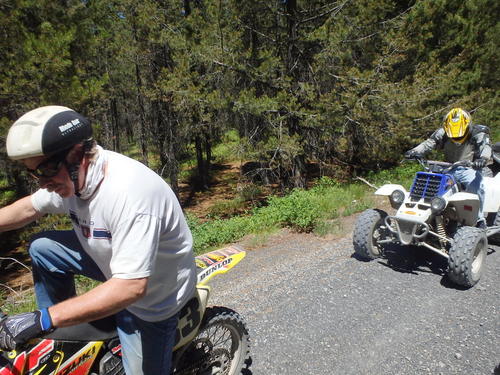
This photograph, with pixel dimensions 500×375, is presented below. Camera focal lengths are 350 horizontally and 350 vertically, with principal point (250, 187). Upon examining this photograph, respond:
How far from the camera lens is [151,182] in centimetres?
170

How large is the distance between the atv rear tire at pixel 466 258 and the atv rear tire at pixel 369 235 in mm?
1014

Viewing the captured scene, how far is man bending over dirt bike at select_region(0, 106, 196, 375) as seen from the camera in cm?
151

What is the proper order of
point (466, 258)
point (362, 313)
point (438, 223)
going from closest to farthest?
1. point (362, 313)
2. point (466, 258)
3. point (438, 223)

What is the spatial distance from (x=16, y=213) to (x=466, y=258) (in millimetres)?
4510

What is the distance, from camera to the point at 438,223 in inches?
187

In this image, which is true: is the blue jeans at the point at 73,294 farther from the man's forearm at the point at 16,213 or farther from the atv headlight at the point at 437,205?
the atv headlight at the point at 437,205

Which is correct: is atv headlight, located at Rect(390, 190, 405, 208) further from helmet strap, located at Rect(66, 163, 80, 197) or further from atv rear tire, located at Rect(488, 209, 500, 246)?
helmet strap, located at Rect(66, 163, 80, 197)

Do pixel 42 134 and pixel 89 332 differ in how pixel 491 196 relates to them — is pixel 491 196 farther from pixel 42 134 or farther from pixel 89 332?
pixel 42 134

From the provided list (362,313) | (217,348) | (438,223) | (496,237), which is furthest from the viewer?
(496,237)

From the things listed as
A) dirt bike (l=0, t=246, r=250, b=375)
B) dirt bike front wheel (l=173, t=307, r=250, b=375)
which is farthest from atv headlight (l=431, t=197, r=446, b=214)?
dirt bike front wheel (l=173, t=307, r=250, b=375)

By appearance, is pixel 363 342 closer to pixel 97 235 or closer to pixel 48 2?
pixel 97 235

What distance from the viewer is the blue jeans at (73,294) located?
6.34 ft

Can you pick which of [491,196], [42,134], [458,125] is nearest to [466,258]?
[491,196]

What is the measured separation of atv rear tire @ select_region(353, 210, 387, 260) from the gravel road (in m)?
0.15
